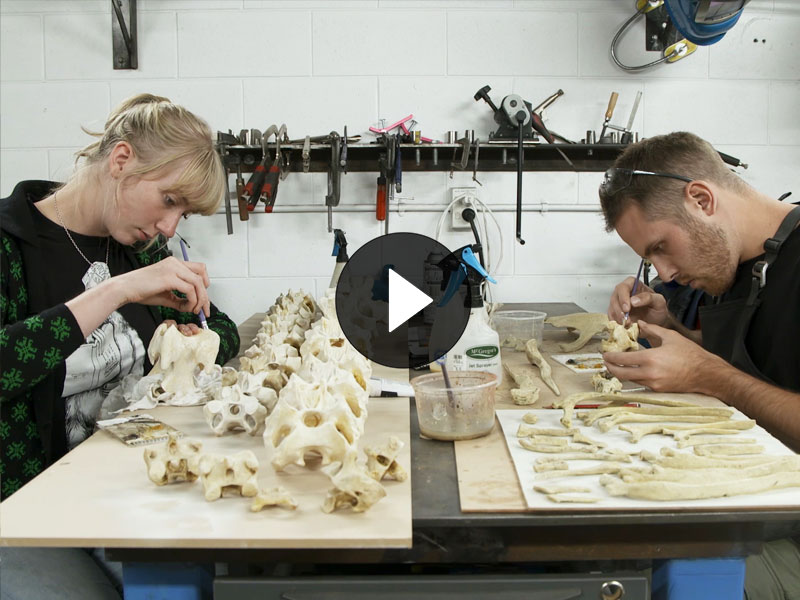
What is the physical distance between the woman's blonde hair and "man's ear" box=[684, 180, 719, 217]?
119cm

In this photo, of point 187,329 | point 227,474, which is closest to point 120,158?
point 187,329

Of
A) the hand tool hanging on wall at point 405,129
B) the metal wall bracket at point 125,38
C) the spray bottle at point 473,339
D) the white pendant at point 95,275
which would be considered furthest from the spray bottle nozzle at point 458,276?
the metal wall bracket at point 125,38

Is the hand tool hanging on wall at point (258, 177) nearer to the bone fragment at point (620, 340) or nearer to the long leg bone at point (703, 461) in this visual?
the bone fragment at point (620, 340)

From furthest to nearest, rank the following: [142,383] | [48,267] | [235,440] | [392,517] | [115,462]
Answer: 1. [48,267]
2. [142,383]
3. [235,440]
4. [115,462]
5. [392,517]

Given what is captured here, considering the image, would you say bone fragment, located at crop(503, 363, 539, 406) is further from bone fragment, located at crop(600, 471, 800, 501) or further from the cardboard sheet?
bone fragment, located at crop(600, 471, 800, 501)

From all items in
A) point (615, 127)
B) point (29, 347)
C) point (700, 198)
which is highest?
point (615, 127)

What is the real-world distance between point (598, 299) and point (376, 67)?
4.67 ft

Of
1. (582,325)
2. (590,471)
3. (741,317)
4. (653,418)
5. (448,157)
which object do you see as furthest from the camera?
(448,157)

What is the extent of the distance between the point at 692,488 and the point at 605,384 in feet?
1.64

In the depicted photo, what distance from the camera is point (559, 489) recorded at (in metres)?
0.90

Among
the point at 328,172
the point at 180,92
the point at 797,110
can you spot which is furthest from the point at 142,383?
the point at 797,110

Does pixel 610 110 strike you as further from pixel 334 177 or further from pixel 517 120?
pixel 334 177

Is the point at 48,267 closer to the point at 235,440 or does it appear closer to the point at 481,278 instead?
the point at 235,440

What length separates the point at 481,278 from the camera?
144 centimetres
